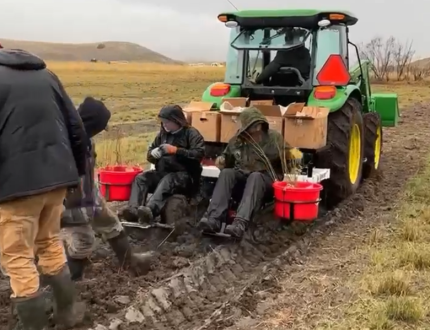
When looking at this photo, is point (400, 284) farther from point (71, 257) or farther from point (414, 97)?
point (414, 97)

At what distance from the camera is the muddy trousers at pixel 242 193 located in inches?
231

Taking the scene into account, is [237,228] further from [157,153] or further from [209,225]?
[157,153]

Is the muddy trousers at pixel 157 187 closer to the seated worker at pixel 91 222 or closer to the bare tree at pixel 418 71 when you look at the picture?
the seated worker at pixel 91 222

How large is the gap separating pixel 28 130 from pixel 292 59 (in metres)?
4.38

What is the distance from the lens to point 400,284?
469cm

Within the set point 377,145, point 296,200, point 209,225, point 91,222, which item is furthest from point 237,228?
point 377,145

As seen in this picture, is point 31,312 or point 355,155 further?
point 355,155

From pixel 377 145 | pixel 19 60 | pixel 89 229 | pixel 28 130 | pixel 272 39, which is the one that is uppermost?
pixel 272 39

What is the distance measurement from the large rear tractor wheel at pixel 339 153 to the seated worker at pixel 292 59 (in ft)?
2.07

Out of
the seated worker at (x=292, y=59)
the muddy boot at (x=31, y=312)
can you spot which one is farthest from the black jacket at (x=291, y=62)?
the muddy boot at (x=31, y=312)

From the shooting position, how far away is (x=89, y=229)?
486cm

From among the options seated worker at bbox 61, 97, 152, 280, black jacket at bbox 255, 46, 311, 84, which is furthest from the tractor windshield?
seated worker at bbox 61, 97, 152, 280

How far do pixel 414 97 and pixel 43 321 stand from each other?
23.4 m

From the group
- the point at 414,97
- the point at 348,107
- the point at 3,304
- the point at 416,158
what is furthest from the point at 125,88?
the point at 3,304
